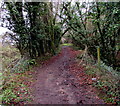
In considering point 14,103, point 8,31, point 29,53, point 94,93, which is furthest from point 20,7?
point 94,93

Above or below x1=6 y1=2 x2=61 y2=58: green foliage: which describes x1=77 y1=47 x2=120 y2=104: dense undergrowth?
below

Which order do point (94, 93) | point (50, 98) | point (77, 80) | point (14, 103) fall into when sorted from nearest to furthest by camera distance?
point (14, 103)
point (50, 98)
point (94, 93)
point (77, 80)

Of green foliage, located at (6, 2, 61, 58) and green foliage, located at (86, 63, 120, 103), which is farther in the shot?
green foliage, located at (6, 2, 61, 58)

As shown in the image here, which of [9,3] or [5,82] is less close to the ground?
[9,3]

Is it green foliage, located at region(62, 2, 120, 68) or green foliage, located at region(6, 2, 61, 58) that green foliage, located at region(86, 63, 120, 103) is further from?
green foliage, located at region(6, 2, 61, 58)

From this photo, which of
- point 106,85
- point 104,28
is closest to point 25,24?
point 104,28

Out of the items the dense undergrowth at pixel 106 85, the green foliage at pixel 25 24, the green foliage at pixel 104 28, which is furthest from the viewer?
the green foliage at pixel 25 24

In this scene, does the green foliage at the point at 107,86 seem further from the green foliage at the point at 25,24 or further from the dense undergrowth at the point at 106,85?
the green foliage at the point at 25,24

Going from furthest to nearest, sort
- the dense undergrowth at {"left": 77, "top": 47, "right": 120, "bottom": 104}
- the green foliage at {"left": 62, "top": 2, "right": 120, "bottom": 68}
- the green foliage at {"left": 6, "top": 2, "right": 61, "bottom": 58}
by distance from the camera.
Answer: the green foliage at {"left": 6, "top": 2, "right": 61, "bottom": 58}, the green foliage at {"left": 62, "top": 2, "right": 120, "bottom": 68}, the dense undergrowth at {"left": 77, "top": 47, "right": 120, "bottom": 104}

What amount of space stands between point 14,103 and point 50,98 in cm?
142

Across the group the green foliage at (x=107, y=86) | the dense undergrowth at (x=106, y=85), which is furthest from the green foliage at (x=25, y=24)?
the green foliage at (x=107, y=86)

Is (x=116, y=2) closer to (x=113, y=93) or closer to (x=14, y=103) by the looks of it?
(x=113, y=93)

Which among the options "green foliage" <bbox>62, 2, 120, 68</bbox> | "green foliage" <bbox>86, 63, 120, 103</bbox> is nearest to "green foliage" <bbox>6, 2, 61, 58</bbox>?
"green foliage" <bbox>62, 2, 120, 68</bbox>

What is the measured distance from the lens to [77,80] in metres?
6.25
